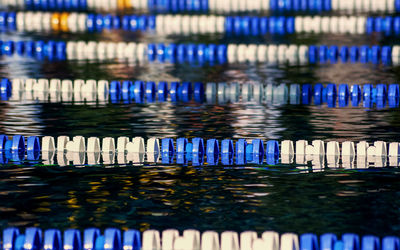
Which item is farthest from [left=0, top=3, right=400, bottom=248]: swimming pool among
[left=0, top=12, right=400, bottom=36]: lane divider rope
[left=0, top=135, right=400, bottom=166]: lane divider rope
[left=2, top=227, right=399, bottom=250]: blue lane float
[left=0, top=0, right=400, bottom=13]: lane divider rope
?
[left=0, top=0, right=400, bottom=13]: lane divider rope

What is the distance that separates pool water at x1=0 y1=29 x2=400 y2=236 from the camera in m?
8.35

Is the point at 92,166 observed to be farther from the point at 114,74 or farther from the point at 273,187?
the point at 114,74

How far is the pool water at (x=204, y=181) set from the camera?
8.35m

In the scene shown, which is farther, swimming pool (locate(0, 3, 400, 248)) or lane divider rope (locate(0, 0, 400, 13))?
lane divider rope (locate(0, 0, 400, 13))

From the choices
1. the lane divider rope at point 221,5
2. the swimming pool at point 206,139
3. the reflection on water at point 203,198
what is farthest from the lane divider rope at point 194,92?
the lane divider rope at point 221,5

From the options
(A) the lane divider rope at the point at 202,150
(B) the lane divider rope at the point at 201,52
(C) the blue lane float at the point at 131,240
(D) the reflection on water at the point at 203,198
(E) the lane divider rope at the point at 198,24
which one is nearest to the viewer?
(C) the blue lane float at the point at 131,240

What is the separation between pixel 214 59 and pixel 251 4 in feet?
24.6

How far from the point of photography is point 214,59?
1877 centimetres

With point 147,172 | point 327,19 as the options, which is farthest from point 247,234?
point 327,19

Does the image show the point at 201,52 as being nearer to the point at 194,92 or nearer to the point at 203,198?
the point at 194,92

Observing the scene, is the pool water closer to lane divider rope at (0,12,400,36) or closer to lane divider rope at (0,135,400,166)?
lane divider rope at (0,135,400,166)

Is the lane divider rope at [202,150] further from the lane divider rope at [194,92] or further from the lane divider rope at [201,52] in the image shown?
the lane divider rope at [201,52]

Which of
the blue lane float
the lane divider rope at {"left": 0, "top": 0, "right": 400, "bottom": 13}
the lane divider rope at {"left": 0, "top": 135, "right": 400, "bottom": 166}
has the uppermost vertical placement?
the lane divider rope at {"left": 0, "top": 0, "right": 400, "bottom": 13}

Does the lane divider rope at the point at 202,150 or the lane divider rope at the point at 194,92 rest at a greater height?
the lane divider rope at the point at 194,92
